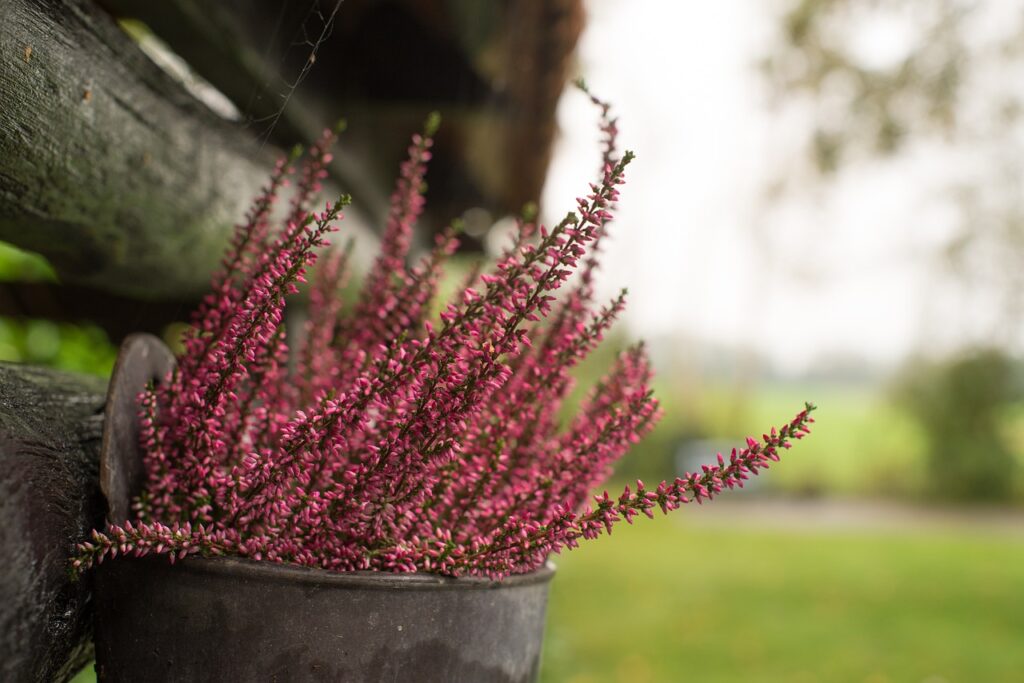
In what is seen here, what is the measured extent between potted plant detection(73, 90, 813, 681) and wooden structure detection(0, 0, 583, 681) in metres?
0.08

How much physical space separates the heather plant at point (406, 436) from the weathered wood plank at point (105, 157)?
0.89ft

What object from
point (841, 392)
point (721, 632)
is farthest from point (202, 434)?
point (841, 392)

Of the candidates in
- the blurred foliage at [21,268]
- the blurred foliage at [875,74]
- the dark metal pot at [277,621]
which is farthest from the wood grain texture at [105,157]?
the blurred foliage at [875,74]

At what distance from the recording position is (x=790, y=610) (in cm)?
916

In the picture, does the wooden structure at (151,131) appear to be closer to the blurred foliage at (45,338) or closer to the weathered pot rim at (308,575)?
the weathered pot rim at (308,575)

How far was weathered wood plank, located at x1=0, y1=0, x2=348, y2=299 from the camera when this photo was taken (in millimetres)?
1067

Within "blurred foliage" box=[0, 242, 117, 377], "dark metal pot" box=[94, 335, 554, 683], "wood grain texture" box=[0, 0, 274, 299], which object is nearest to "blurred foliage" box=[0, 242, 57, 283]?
"blurred foliage" box=[0, 242, 117, 377]

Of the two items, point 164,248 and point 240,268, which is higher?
point 164,248

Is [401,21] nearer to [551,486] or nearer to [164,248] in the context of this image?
[164,248]

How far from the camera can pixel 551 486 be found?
126 cm

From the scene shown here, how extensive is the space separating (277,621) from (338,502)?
0.51 feet

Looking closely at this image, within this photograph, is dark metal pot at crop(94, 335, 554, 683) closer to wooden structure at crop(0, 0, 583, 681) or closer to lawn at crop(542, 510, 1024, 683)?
wooden structure at crop(0, 0, 583, 681)

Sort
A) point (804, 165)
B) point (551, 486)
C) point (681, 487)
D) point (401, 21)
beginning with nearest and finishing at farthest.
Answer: point (681, 487), point (551, 486), point (401, 21), point (804, 165)

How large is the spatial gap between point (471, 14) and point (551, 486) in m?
1.67
